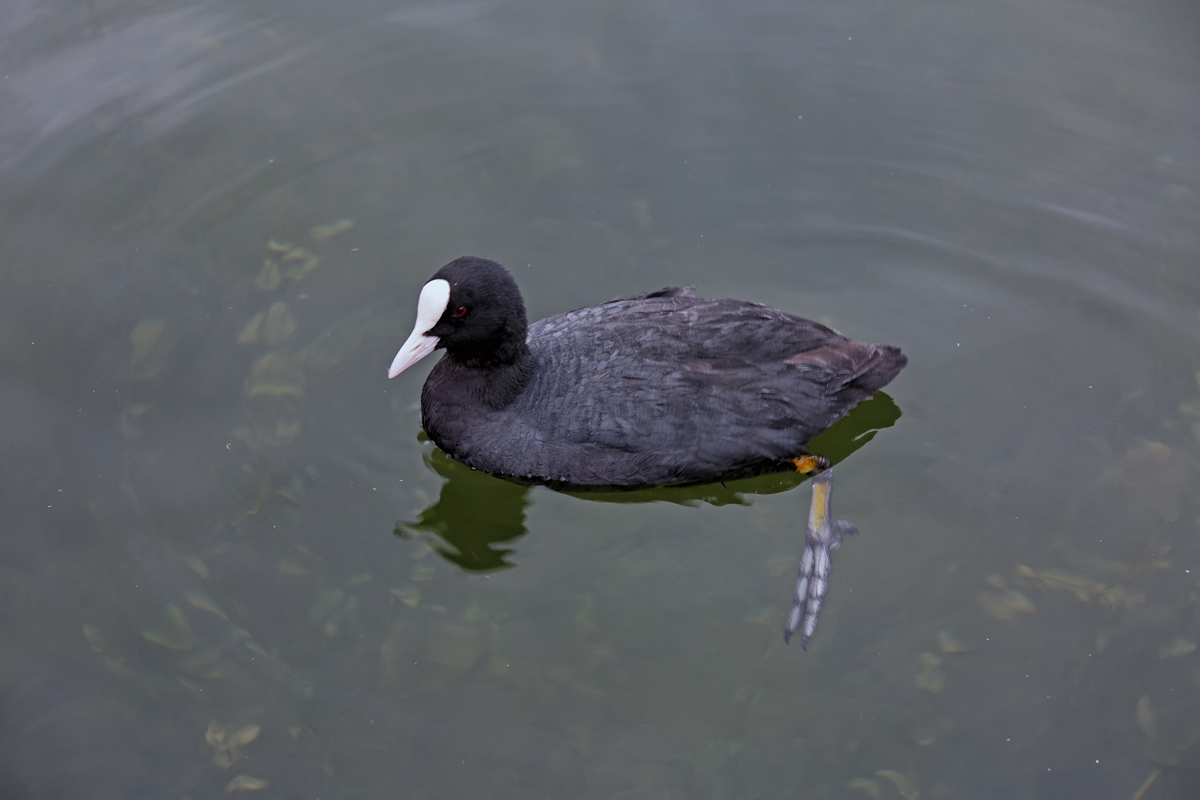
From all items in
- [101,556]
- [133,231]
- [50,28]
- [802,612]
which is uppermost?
[50,28]

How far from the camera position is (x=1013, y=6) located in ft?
25.8

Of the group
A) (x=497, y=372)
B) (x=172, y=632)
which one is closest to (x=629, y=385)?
(x=497, y=372)

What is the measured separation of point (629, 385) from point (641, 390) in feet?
0.21

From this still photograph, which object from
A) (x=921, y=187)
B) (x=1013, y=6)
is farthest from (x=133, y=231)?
(x=1013, y=6)

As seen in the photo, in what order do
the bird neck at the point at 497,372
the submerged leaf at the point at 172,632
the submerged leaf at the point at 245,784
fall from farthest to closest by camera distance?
the bird neck at the point at 497,372, the submerged leaf at the point at 172,632, the submerged leaf at the point at 245,784

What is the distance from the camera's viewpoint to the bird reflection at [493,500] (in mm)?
5129

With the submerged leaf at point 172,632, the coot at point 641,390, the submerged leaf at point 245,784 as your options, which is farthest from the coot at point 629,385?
the submerged leaf at point 245,784

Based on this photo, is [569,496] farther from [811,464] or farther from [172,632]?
[172,632]

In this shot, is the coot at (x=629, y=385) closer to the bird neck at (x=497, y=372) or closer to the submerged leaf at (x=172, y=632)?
the bird neck at (x=497, y=372)

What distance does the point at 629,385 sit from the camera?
4949mm

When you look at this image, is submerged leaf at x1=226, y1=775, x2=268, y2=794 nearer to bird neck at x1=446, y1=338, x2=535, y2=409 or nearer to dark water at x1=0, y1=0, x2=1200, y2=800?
dark water at x1=0, y1=0, x2=1200, y2=800

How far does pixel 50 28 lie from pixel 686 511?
5.95 m

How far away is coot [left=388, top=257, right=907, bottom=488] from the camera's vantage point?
4.93 m

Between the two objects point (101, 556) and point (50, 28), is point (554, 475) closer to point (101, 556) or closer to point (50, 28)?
point (101, 556)
